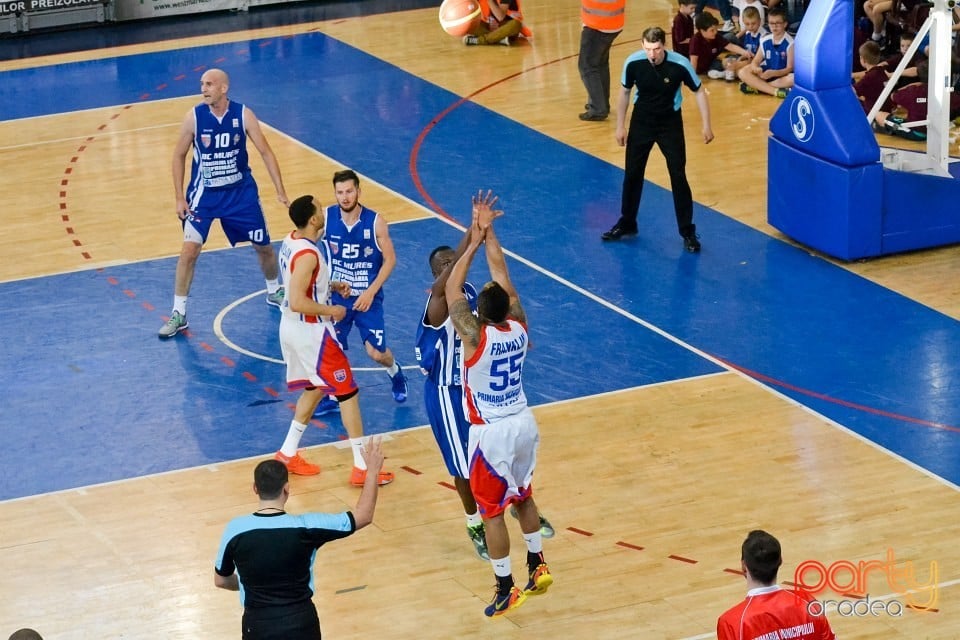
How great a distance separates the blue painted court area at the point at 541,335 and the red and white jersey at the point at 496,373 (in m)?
2.99

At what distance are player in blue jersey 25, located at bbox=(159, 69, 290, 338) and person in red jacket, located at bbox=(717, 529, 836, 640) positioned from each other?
722 centimetres

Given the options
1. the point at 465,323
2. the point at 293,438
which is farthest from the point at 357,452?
the point at 465,323

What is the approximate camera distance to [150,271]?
14633mm

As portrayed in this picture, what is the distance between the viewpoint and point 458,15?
69.8 feet

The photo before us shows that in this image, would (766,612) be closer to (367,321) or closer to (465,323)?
(465,323)

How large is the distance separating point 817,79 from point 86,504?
769 centimetres

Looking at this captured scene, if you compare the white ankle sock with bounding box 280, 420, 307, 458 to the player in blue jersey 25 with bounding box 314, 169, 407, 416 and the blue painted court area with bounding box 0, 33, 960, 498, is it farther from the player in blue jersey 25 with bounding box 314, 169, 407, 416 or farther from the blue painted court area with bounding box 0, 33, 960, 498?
the player in blue jersey 25 with bounding box 314, 169, 407, 416

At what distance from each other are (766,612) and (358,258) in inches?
217

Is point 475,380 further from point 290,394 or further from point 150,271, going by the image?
point 150,271

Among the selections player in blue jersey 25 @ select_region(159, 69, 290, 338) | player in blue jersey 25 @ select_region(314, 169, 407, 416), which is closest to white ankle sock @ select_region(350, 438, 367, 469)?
player in blue jersey 25 @ select_region(314, 169, 407, 416)

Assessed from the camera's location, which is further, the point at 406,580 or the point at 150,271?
the point at 150,271

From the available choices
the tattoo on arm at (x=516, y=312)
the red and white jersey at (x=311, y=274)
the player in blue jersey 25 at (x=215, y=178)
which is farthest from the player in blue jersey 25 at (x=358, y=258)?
the tattoo on arm at (x=516, y=312)

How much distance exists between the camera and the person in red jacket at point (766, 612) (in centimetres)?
641

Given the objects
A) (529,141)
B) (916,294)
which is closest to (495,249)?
(916,294)
